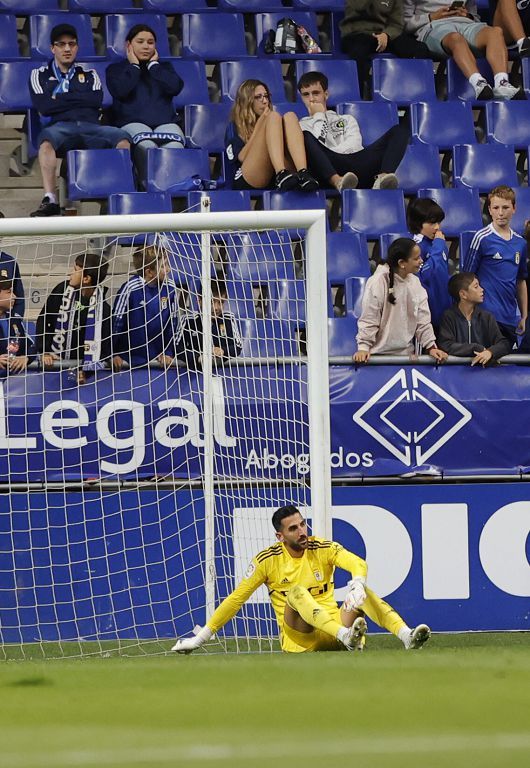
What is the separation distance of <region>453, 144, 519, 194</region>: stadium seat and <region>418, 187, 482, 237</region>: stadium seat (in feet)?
1.22

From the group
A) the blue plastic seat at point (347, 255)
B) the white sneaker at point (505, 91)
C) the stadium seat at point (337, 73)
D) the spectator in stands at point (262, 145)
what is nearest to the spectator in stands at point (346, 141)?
the spectator in stands at point (262, 145)

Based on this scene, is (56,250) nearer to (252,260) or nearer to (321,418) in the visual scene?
(252,260)

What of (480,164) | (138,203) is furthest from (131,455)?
(480,164)

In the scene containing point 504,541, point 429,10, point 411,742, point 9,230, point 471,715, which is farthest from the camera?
point 429,10

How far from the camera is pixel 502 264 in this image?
29.9 ft

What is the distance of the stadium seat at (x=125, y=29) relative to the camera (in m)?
11.1

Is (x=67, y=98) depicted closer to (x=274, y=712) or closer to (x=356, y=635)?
(x=356, y=635)

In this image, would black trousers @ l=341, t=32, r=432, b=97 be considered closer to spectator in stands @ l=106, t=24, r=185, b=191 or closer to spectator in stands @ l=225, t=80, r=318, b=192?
spectator in stands @ l=225, t=80, r=318, b=192

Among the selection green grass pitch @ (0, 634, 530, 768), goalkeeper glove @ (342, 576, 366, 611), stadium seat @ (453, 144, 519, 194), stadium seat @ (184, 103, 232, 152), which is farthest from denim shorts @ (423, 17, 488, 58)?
green grass pitch @ (0, 634, 530, 768)

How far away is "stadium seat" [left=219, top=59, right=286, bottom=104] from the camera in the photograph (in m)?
10.9

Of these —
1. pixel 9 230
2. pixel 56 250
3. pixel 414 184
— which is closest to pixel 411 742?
pixel 9 230

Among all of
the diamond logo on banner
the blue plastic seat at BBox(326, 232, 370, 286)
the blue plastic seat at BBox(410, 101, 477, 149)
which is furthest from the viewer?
the blue plastic seat at BBox(410, 101, 477, 149)

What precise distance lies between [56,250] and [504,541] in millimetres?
3873

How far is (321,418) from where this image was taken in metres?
7.02
